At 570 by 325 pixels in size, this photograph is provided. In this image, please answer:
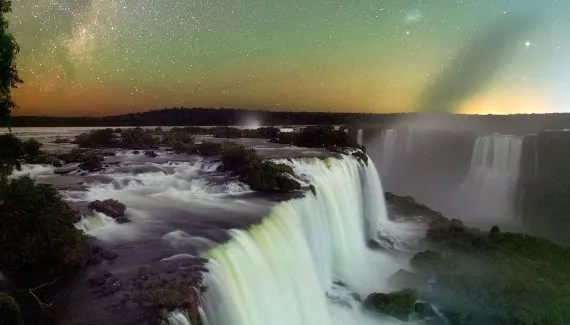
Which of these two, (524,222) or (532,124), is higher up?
(532,124)

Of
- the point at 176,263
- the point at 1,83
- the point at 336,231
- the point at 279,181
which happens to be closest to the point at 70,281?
the point at 176,263

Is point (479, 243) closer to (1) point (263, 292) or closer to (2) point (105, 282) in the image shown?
(1) point (263, 292)

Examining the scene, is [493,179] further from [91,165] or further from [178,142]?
[91,165]

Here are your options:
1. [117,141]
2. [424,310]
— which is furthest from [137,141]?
[424,310]

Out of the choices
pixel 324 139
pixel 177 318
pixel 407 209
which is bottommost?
pixel 407 209

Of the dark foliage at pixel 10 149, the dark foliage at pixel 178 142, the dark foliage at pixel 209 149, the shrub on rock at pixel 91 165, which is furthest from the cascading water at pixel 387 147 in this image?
the dark foliage at pixel 10 149

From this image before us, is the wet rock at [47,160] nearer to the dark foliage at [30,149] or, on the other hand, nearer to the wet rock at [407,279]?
the dark foliage at [30,149]

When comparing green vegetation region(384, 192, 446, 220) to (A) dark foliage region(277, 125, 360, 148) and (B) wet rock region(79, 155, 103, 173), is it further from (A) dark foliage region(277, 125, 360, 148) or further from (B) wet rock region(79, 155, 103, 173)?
(B) wet rock region(79, 155, 103, 173)
